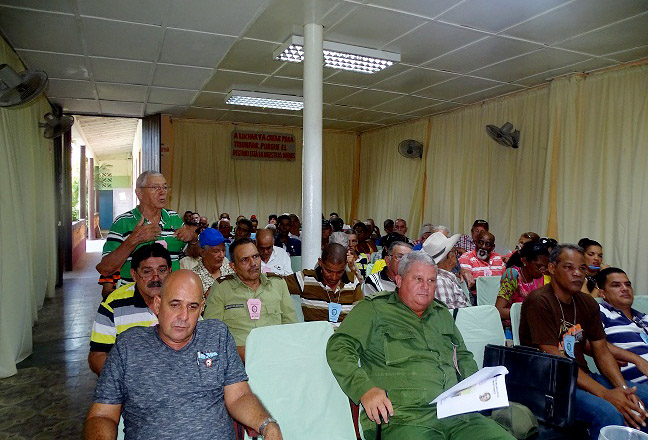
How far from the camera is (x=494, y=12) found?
3920 mm

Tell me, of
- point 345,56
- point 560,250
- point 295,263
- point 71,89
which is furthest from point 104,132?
point 560,250

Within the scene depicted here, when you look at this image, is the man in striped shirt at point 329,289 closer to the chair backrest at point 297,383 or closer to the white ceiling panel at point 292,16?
the chair backrest at point 297,383

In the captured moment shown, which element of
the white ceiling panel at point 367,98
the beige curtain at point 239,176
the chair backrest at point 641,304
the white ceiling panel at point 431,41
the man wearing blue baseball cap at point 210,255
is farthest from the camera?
the beige curtain at point 239,176

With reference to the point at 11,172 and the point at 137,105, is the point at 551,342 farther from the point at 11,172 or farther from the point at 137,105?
the point at 137,105

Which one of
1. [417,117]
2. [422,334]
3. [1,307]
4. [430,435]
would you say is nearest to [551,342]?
[422,334]

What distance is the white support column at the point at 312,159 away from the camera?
4.40 m

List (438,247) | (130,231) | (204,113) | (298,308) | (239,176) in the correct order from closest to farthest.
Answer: (130,231) → (298,308) → (438,247) → (204,113) → (239,176)

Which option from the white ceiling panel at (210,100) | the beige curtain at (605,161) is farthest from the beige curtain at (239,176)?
the beige curtain at (605,161)

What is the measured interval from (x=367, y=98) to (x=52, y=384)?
5.78m

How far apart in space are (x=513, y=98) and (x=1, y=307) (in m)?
7.03

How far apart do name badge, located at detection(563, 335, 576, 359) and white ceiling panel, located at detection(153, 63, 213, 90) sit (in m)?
5.04

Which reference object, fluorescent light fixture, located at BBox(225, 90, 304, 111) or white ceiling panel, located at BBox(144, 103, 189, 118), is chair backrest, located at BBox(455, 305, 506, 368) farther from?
white ceiling panel, located at BBox(144, 103, 189, 118)

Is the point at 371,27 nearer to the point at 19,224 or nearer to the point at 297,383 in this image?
the point at 297,383

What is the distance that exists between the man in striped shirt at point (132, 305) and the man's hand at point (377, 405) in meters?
1.16
